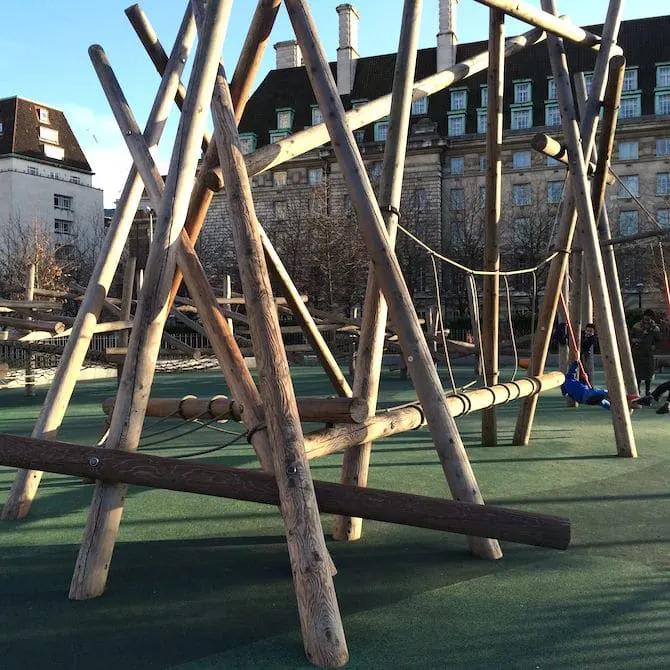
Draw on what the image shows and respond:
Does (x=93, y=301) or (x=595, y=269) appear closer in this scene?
(x=93, y=301)

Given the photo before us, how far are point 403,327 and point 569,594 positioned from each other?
1678mm

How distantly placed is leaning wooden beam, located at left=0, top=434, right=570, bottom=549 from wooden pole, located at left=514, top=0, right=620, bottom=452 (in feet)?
15.8

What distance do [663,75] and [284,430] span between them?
5408 cm

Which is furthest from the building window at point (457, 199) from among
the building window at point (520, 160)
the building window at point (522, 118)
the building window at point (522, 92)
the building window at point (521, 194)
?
the building window at point (522, 92)

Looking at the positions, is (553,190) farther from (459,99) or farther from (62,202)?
(62,202)

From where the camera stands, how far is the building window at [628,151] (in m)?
49.2

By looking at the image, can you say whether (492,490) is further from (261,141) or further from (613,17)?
(261,141)

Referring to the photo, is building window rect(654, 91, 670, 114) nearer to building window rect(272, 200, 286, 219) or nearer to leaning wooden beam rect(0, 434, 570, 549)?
building window rect(272, 200, 286, 219)

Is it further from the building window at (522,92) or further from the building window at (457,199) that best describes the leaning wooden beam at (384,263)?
the building window at (522,92)

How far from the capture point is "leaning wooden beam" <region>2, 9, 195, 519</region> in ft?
17.7

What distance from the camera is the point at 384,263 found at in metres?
4.44

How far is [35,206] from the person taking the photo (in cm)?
5531

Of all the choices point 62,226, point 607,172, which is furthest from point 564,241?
point 62,226

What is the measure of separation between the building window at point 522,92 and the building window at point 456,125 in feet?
12.8
